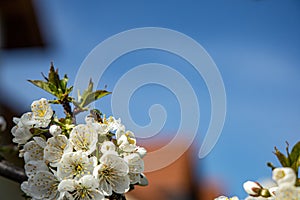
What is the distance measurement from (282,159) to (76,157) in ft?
1.18

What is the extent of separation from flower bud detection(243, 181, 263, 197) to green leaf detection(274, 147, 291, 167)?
54 mm

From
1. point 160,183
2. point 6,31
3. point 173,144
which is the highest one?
point 6,31

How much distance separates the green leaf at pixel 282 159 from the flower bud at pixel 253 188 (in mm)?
54

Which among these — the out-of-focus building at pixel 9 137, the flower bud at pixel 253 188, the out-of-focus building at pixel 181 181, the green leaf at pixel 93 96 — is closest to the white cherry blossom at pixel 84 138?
the green leaf at pixel 93 96

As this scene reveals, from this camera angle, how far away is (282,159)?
0.78 meters

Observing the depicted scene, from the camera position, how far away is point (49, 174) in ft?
2.87

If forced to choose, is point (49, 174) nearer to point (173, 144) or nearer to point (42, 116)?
point (42, 116)

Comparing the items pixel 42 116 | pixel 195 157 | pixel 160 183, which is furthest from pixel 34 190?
pixel 195 157

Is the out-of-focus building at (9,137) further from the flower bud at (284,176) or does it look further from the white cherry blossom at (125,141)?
the flower bud at (284,176)

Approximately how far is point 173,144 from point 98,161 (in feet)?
12.2

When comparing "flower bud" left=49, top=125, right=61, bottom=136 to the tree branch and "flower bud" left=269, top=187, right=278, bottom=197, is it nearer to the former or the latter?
the tree branch

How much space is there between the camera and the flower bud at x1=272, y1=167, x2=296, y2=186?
678mm

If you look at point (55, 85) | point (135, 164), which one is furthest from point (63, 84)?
point (135, 164)

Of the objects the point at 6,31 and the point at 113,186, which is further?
the point at 6,31
